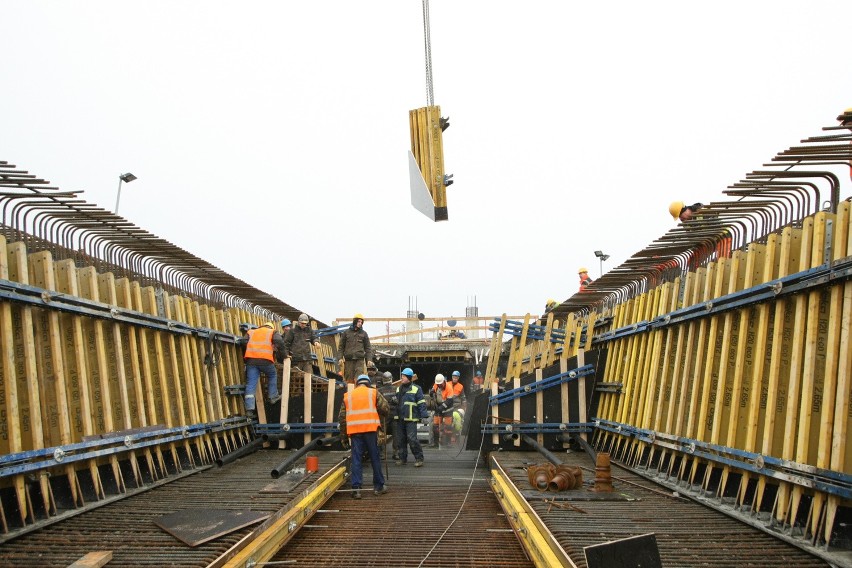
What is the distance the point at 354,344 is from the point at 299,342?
139 centimetres

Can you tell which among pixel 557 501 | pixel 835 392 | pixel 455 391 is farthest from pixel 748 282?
pixel 455 391

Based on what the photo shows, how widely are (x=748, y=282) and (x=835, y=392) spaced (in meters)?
1.90

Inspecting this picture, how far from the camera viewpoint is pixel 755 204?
334 inches

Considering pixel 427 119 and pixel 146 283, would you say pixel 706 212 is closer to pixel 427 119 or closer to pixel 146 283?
pixel 427 119

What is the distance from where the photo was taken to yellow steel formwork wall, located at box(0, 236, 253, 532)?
690cm

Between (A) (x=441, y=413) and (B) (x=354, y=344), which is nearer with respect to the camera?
(B) (x=354, y=344)

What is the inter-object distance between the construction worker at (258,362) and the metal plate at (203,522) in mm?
5331

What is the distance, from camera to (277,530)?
6.88 metres

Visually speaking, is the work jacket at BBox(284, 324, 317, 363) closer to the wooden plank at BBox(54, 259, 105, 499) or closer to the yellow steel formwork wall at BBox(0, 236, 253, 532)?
the yellow steel formwork wall at BBox(0, 236, 253, 532)

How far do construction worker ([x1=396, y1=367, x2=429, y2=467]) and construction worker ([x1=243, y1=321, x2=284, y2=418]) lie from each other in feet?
7.22

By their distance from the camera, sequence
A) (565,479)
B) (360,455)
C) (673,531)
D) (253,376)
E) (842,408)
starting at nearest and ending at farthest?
(842,408)
(673,531)
(565,479)
(360,455)
(253,376)

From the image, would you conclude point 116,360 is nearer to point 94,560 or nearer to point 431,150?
point 94,560

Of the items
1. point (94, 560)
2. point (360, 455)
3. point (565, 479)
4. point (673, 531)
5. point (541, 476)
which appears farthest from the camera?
point (360, 455)

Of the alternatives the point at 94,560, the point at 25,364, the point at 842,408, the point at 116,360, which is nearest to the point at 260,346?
the point at 116,360
